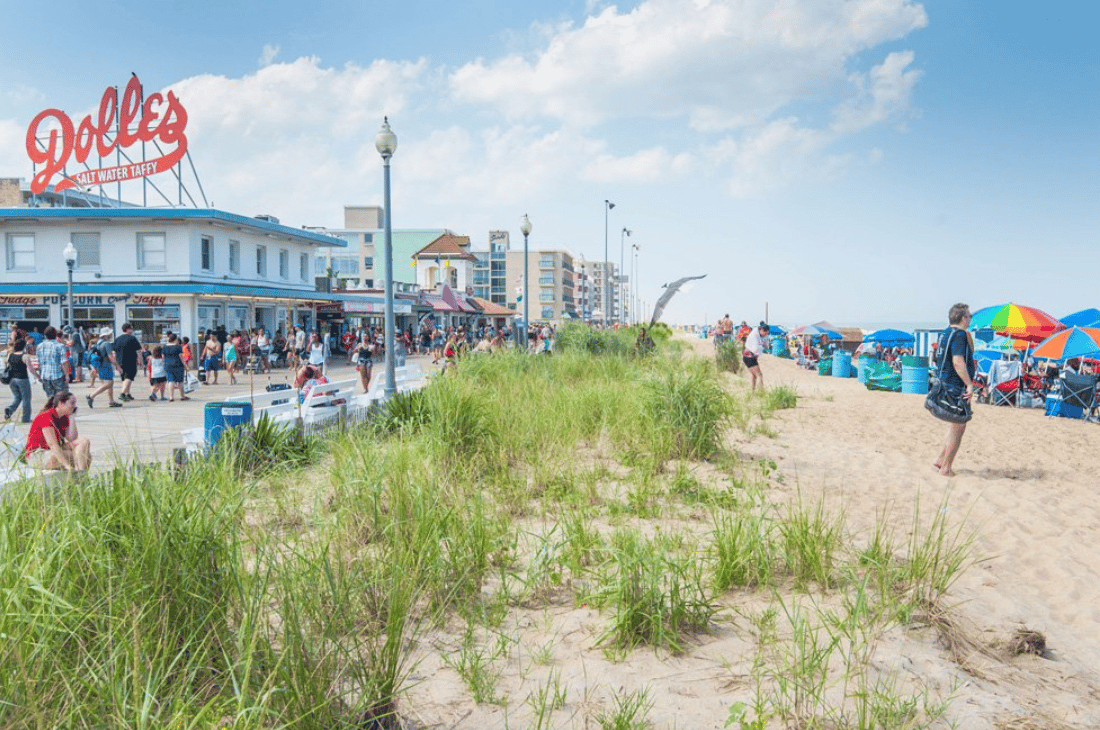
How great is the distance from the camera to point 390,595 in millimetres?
3379

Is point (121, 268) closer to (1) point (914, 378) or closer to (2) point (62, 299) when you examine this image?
(2) point (62, 299)

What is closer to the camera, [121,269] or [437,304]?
[121,269]

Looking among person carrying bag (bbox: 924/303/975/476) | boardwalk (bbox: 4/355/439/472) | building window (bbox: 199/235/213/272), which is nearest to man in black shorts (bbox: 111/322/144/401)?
boardwalk (bbox: 4/355/439/472)

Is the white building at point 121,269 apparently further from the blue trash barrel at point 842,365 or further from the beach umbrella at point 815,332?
the beach umbrella at point 815,332

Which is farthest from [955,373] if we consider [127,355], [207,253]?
[207,253]

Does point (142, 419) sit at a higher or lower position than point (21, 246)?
lower

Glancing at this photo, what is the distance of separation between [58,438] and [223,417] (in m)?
1.39

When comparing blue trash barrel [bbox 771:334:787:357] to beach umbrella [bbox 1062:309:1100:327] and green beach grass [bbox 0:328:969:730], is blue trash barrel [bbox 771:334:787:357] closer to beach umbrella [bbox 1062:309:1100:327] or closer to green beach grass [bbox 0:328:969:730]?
beach umbrella [bbox 1062:309:1100:327]

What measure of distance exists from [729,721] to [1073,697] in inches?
69.2

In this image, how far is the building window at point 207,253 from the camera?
2852 centimetres

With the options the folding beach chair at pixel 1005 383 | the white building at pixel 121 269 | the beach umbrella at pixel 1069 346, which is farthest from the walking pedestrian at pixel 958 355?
the white building at pixel 121 269

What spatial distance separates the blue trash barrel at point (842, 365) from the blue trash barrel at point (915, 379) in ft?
22.6

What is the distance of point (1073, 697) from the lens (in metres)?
3.41

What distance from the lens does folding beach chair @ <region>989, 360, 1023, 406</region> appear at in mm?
16172
